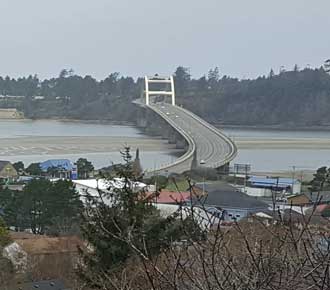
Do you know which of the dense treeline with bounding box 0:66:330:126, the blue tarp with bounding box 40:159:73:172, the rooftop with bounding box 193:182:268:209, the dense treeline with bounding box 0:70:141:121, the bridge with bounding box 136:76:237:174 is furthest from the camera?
the dense treeline with bounding box 0:70:141:121

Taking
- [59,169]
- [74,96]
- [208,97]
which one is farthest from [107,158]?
[74,96]

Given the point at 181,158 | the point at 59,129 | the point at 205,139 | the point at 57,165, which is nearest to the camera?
the point at 57,165

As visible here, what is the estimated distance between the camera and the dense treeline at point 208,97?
2742 cm

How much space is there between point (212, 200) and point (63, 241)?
9.60 feet

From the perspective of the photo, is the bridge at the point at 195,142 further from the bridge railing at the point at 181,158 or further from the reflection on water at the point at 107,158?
the reflection on water at the point at 107,158

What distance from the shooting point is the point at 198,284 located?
857 mm

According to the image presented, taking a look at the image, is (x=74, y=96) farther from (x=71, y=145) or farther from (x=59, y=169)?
(x=59, y=169)

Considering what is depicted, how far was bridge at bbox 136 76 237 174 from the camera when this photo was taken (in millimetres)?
13016

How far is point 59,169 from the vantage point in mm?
10898

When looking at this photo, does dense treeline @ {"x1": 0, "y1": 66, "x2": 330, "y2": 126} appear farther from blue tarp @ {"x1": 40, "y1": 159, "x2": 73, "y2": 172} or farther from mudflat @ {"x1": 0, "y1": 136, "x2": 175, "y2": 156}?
blue tarp @ {"x1": 40, "y1": 159, "x2": 73, "y2": 172}

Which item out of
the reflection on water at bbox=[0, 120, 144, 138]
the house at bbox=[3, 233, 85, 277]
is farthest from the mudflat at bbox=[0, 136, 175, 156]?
the house at bbox=[3, 233, 85, 277]

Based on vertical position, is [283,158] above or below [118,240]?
below

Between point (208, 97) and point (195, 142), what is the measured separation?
14.0m

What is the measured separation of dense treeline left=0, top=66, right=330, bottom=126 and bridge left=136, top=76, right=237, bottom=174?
14.6 ft
